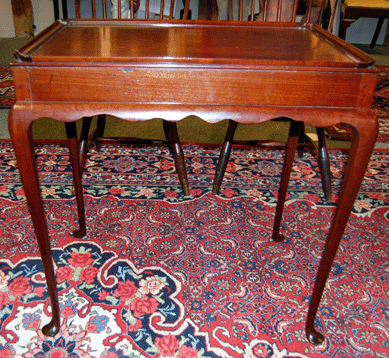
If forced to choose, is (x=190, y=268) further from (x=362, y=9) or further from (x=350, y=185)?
(x=362, y=9)

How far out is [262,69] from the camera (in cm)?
91

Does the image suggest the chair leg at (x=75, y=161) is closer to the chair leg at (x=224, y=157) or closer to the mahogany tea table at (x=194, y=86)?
the mahogany tea table at (x=194, y=86)

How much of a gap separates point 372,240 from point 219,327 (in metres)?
0.92

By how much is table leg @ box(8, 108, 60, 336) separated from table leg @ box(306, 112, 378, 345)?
2.74 feet

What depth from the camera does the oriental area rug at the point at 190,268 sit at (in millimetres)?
1274

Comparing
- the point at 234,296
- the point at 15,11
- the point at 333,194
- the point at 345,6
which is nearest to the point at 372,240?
the point at 333,194

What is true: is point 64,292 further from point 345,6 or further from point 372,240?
point 345,6

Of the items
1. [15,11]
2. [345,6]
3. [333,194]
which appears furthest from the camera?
[15,11]

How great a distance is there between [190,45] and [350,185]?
0.61 m

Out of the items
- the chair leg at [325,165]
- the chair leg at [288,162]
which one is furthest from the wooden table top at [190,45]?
the chair leg at [325,165]

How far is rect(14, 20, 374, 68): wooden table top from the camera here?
897mm

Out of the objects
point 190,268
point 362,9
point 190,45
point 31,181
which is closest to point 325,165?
point 190,268

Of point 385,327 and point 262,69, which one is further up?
point 262,69

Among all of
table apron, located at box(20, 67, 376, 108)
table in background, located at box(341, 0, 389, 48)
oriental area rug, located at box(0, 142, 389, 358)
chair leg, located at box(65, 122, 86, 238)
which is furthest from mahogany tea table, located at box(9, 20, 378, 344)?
table in background, located at box(341, 0, 389, 48)
